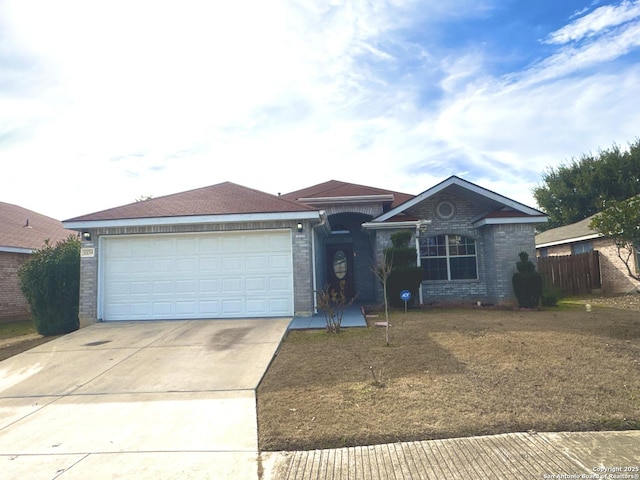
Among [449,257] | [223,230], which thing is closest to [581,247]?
[449,257]

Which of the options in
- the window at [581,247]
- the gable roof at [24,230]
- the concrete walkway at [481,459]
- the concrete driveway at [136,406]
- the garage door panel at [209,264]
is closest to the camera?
the concrete walkway at [481,459]

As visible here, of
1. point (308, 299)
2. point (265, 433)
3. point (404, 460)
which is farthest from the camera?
point (308, 299)

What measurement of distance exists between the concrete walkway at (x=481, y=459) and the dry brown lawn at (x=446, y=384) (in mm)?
158

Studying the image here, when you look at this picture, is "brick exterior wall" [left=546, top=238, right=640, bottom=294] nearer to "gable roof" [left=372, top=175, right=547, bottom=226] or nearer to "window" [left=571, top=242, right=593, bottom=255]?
"window" [left=571, top=242, right=593, bottom=255]

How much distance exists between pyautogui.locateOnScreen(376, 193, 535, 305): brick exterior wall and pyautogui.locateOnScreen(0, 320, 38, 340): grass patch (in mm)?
10961

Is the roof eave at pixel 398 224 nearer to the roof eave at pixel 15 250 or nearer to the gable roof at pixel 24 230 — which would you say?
the gable roof at pixel 24 230

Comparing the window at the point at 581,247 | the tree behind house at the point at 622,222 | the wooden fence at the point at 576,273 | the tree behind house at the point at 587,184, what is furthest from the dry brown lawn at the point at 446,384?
the tree behind house at the point at 587,184

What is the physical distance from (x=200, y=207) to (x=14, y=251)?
8.79 meters

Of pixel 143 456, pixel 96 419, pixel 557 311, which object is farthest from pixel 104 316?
pixel 557 311

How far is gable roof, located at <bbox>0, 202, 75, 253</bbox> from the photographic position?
15.7m

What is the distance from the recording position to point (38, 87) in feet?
27.5

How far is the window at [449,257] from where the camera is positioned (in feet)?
47.6

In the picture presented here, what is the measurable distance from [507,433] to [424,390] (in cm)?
121

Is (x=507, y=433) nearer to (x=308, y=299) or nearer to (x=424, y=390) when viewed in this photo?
(x=424, y=390)
